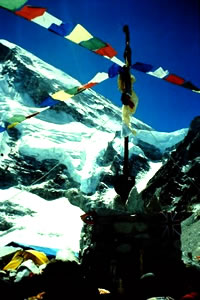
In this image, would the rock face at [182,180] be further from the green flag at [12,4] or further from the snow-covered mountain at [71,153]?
the green flag at [12,4]

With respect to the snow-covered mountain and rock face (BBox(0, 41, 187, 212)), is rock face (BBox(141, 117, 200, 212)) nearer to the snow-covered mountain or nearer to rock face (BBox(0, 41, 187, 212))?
the snow-covered mountain

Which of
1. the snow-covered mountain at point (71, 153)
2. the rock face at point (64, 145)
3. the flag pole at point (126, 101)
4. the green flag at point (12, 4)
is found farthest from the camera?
the rock face at point (64, 145)

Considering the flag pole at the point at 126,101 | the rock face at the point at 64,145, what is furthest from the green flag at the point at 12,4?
the rock face at the point at 64,145

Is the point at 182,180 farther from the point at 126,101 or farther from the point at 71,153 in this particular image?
the point at 71,153

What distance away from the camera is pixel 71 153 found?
9962cm

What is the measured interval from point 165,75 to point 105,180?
271ft

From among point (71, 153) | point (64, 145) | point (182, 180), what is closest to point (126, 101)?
point (182, 180)

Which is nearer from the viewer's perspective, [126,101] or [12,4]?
[12,4]

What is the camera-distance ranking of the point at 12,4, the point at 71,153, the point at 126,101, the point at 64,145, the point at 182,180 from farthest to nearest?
the point at 64,145 → the point at 71,153 → the point at 182,180 → the point at 126,101 → the point at 12,4

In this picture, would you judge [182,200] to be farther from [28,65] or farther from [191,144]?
[28,65]

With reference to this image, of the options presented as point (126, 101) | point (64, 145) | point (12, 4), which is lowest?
point (126, 101)

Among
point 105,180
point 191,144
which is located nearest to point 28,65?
point 105,180

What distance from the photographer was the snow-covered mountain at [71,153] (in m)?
50.8

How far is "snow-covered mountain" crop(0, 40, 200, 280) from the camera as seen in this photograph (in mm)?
50844
